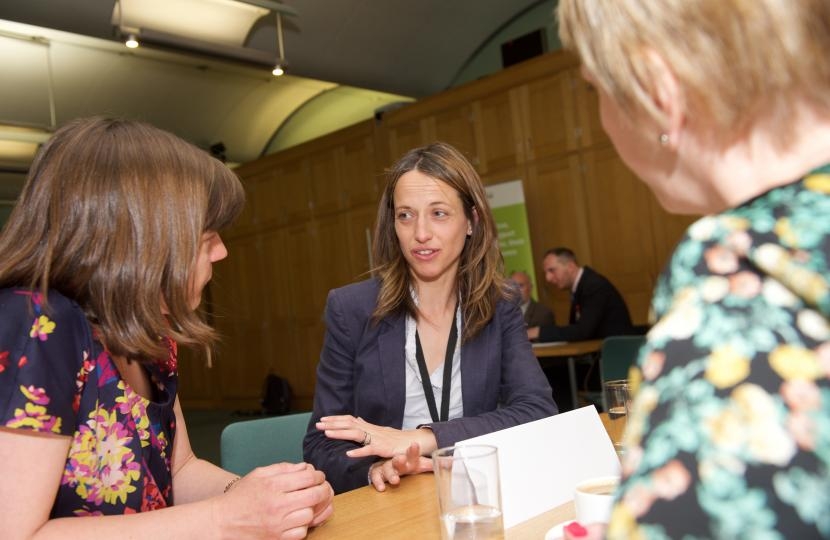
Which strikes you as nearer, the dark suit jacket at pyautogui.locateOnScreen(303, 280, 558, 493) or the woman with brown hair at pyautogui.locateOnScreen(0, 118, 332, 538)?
the woman with brown hair at pyautogui.locateOnScreen(0, 118, 332, 538)

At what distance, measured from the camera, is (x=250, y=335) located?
1137 centimetres

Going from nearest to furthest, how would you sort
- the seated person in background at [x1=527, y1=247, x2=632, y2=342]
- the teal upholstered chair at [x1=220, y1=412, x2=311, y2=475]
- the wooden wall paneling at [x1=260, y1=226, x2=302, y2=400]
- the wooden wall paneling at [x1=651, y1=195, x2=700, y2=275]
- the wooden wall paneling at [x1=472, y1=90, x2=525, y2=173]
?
the teal upholstered chair at [x1=220, y1=412, x2=311, y2=475] → the seated person in background at [x1=527, y1=247, x2=632, y2=342] → the wooden wall paneling at [x1=651, y1=195, x2=700, y2=275] → the wooden wall paneling at [x1=472, y1=90, x2=525, y2=173] → the wooden wall paneling at [x1=260, y1=226, x2=302, y2=400]

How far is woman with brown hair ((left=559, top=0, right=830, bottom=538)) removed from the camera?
0.47 meters

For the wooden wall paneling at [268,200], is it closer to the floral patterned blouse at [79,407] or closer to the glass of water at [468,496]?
the floral patterned blouse at [79,407]

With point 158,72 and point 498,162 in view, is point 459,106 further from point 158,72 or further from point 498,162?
point 158,72

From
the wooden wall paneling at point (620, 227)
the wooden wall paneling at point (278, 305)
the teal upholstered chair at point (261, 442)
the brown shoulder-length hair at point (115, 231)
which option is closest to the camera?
the brown shoulder-length hair at point (115, 231)

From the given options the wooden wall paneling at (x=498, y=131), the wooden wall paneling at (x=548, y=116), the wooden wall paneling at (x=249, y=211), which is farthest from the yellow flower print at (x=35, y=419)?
the wooden wall paneling at (x=249, y=211)

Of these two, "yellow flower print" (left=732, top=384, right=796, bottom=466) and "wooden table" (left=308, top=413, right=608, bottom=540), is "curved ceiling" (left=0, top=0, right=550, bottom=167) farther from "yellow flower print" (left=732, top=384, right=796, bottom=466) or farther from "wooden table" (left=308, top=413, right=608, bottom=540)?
"yellow flower print" (left=732, top=384, right=796, bottom=466)

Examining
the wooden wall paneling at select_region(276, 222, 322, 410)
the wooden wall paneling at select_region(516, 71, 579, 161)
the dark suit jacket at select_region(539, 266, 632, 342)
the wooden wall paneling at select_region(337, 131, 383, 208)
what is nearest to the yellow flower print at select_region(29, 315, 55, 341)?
the dark suit jacket at select_region(539, 266, 632, 342)

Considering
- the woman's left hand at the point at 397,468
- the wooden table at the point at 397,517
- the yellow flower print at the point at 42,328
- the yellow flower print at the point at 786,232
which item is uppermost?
the yellow flower print at the point at 42,328

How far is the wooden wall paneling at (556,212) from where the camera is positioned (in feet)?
24.6

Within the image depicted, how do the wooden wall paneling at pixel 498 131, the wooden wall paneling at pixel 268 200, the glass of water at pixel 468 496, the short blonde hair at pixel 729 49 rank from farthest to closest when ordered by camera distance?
the wooden wall paneling at pixel 268 200, the wooden wall paneling at pixel 498 131, the glass of water at pixel 468 496, the short blonde hair at pixel 729 49

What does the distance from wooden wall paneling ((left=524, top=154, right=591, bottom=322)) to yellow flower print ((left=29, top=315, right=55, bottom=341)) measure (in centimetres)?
674

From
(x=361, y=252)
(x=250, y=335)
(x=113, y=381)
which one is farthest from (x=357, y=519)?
(x=250, y=335)
